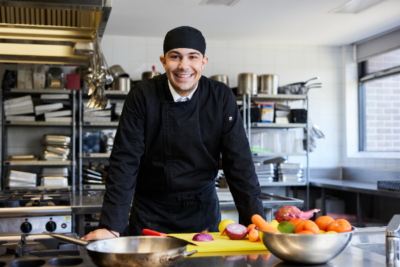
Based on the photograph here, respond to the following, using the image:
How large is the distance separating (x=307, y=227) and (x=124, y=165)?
28.7 inches

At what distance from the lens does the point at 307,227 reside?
981 millimetres

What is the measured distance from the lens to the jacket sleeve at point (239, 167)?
1.53 metres

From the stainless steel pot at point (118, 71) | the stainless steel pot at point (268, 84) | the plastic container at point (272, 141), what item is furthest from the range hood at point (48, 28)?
the plastic container at point (272, 141)

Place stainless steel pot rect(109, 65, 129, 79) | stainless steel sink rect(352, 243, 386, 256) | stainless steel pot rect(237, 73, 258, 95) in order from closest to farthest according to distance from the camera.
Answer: stainless steel sink rect(352, 243, 386, 256) < stainless steel pot rect(109, 65, 129, 79) < stainless steel pot rect(237, 73, 258, 95)

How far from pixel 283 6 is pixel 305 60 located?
1.60m

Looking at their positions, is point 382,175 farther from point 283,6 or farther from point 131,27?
point 131,27

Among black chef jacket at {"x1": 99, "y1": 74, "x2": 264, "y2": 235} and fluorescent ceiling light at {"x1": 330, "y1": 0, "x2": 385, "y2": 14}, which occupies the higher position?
fluorescent ceiling light at {"x1": 330, "y1": 0, "x2": 385, "y2": 14}

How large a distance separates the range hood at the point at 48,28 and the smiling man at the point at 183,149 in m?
0.47

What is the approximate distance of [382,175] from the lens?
4562mm

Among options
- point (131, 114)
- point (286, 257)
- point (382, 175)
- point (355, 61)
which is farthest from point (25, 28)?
point (355, 61)

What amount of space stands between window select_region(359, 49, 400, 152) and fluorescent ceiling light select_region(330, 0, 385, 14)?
100 centimetres

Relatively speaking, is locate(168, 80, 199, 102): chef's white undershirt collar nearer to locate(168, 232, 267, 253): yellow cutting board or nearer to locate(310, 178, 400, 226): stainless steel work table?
locate(168, 232, 267, 253): yellow cutting board

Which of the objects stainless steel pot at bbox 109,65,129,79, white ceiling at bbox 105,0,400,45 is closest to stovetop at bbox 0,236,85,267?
white ceiling at bbox 105,0,400,45

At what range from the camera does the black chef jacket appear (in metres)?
1.60
